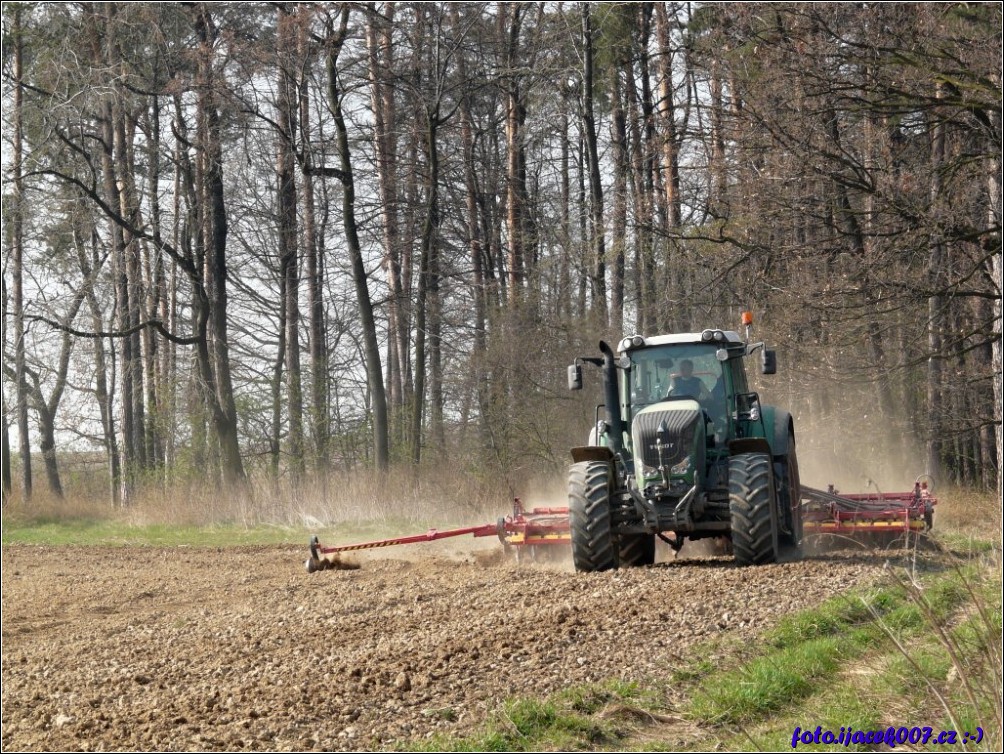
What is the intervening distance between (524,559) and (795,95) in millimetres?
7495

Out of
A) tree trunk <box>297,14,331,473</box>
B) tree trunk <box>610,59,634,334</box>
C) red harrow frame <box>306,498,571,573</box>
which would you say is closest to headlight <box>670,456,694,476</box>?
red harrow frame <box>306,498,571,573</box>

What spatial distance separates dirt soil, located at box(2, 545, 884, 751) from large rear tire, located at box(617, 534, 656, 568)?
1.85 feet

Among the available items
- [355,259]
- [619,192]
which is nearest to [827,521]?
[619,192]

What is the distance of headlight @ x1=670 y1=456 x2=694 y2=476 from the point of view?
12010 mm

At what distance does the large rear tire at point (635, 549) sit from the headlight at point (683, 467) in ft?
4.15

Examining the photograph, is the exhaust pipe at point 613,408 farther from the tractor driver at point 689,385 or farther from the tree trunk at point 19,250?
the tree trunk at point 19,250

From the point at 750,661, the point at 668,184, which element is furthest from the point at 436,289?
the point at 750,661

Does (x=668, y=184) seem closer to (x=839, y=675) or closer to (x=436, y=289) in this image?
(x=436, y=289)

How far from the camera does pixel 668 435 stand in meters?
12.0

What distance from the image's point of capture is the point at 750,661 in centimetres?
729

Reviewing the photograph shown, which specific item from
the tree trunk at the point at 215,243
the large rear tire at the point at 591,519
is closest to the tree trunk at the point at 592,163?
the tree trunk at the point at 215,243

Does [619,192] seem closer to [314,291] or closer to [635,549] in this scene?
[314,291]

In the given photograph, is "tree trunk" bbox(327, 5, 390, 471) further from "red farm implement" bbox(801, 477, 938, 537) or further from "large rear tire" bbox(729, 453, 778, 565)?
"large rear tire" bbox(729, 453, 778, 565)

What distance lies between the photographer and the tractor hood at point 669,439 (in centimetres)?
1198
